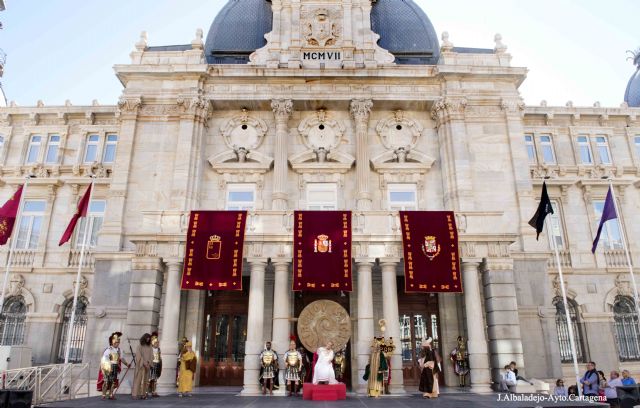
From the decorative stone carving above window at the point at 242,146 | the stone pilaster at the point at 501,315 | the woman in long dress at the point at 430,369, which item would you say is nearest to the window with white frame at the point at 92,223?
the decorative stone carving above window at the point at 242,146

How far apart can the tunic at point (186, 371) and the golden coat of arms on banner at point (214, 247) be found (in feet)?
13.7

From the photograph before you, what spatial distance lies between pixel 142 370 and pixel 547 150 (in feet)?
86.9

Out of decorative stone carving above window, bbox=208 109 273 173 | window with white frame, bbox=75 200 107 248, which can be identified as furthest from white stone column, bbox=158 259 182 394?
window with white frame, bbox=75 200 107 248

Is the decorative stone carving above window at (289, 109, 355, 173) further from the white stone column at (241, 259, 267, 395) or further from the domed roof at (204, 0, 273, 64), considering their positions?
the white stone column at (241, 259, 267, 395)

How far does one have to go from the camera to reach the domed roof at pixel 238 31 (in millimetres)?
29375

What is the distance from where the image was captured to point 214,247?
782 inches

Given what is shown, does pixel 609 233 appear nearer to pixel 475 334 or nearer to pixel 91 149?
pixel 475 334

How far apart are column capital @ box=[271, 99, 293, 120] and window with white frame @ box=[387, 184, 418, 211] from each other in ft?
23.0

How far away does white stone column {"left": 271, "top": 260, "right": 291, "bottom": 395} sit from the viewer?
18.5 meters

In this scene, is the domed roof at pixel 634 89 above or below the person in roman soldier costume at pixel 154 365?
above

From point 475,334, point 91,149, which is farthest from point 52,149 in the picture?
point 475,334

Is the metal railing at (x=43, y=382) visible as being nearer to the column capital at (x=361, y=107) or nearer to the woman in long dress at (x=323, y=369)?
the woman in long dress at (x=323, y=369)

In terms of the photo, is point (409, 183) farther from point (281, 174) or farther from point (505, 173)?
point (281, 174)

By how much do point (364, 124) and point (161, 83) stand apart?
39.1ft
